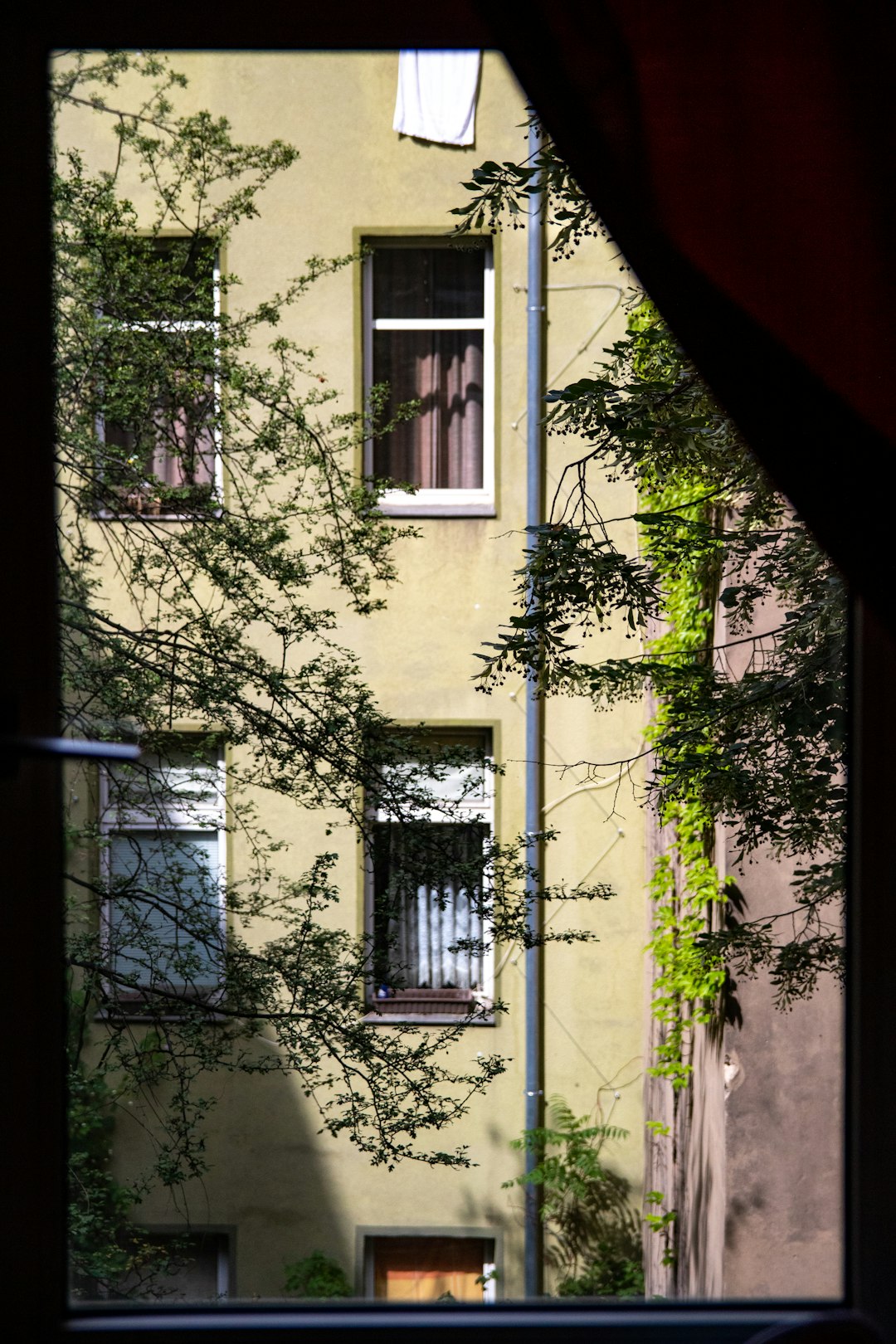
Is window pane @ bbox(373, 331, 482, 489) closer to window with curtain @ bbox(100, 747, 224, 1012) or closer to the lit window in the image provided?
window with curtain @ bbox(100, 747, 224, 1012)

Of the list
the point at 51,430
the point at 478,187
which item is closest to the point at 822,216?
the point at 51,430

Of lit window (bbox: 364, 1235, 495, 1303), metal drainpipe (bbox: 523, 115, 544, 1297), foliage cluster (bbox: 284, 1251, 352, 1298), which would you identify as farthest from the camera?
lit window (bbox: 364, 1235, 495, 1303)

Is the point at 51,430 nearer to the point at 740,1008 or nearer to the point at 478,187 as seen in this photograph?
the point at 478,187

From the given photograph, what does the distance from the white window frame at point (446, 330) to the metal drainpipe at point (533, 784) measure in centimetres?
20

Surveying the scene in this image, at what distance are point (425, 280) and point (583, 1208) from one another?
3.79m

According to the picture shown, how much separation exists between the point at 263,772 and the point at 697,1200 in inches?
80.5

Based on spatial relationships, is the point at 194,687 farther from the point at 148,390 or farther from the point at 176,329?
the point at 176,329

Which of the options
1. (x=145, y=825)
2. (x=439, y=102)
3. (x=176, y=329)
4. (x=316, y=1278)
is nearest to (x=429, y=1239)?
(x=316, y=1278)

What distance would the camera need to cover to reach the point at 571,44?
82cm

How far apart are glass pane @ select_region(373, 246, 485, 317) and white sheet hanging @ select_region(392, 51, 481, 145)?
19.0 inches

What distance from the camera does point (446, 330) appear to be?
14.4 ft

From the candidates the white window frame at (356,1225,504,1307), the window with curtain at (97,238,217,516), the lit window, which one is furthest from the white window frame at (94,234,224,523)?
the lit window

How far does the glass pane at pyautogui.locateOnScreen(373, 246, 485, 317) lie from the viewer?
4.34m

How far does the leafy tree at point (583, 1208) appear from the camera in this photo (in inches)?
173
